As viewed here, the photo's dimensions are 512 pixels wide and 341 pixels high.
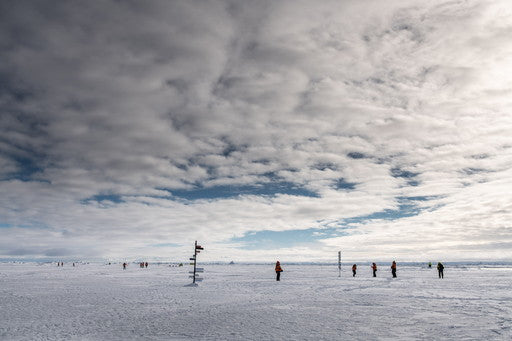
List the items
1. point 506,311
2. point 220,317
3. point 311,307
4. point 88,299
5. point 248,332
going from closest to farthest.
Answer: point 248,332, point 220,317, point 506,311, point 311,307, point 88,299

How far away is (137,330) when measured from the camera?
9438 mm

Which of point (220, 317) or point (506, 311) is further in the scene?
point (506, 311)

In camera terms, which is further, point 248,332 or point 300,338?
point 248,332

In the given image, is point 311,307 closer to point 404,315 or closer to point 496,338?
point 404,315

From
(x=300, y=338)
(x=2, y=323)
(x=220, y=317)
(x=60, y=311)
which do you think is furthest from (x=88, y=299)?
(x=300, y=338)

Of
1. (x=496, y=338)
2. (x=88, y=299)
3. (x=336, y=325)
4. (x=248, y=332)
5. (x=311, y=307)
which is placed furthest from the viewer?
(x=88, y=299)

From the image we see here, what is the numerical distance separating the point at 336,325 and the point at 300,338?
6.63 ft

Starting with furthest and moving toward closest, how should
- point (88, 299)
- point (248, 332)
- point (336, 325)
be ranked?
point (88, 299) → point (336, 325) → point (248, 332)

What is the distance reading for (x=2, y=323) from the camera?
33.7ft

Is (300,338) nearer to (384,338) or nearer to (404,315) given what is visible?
(384,338)

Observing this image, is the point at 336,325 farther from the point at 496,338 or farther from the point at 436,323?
the point at 496,338

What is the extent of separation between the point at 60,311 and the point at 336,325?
991 cm

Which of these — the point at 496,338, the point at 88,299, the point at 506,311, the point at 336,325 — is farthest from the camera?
the point at 88,299

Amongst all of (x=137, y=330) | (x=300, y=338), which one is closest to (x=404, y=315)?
(x=300, y=338)
